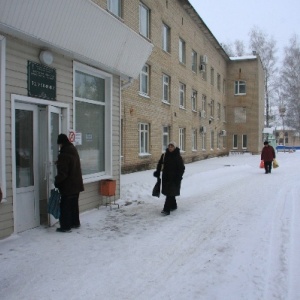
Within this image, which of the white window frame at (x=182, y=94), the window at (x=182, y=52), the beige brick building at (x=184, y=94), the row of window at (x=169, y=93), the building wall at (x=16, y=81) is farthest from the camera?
the white window frame at (x=182, y=94)

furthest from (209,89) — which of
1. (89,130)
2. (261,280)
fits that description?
(261,280)

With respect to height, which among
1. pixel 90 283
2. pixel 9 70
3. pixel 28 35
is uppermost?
pixel 28 35

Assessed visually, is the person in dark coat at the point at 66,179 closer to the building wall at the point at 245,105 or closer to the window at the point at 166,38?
the window at the point at 166,38

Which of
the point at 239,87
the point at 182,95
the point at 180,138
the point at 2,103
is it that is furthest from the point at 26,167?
the point at 239,87

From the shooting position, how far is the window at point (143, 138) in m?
16.4

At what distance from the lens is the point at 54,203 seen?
20.5 ft

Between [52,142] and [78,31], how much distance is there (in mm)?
2075

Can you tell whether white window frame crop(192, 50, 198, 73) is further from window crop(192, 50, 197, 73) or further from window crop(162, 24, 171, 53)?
window crop(162, 24, 171, 53)

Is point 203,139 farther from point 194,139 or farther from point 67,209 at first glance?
point 67,209

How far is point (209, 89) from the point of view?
28.3m

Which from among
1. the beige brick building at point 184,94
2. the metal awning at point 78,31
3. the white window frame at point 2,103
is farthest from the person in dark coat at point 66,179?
the beige brick building at point 184,94

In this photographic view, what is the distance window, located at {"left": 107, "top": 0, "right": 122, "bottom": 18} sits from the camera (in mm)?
13336

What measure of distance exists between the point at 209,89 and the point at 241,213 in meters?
21.7

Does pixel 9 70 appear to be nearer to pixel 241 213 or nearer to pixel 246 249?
pixel 246 249
